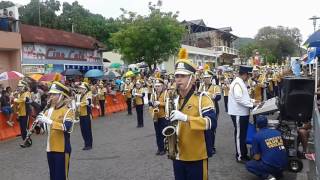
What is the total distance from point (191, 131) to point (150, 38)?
30810mm

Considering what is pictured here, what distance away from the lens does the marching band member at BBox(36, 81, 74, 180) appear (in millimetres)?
6598

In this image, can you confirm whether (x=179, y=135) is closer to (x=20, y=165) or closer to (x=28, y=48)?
(x=20, y=165)

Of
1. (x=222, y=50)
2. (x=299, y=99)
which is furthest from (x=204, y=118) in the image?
(x=222, y=50)

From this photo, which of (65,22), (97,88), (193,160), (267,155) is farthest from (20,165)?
(65,22)

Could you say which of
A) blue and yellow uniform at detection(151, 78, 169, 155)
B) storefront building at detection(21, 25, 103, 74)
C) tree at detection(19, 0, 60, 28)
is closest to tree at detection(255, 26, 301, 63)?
tree at detection(19, 0, 60, 28)

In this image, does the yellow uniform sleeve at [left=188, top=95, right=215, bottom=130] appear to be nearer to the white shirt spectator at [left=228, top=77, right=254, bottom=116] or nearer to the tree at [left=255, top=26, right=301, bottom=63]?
the white shirt spectator at [left=228, top=77, right=254, bottom=116]

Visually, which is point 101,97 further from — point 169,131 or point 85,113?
point 169,131

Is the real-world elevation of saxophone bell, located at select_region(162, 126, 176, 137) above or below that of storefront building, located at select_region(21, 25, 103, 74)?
below

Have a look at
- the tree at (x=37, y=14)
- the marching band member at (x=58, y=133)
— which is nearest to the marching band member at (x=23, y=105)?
the marching band member at (x=58, y=133)

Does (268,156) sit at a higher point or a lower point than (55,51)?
lower

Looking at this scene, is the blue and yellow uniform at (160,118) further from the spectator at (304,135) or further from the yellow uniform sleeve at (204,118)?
the yellow uniform sleeve at (204,118)

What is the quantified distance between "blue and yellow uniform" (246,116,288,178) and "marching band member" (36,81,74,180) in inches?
124

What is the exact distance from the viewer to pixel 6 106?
16.5 metres

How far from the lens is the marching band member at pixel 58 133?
6.60m
